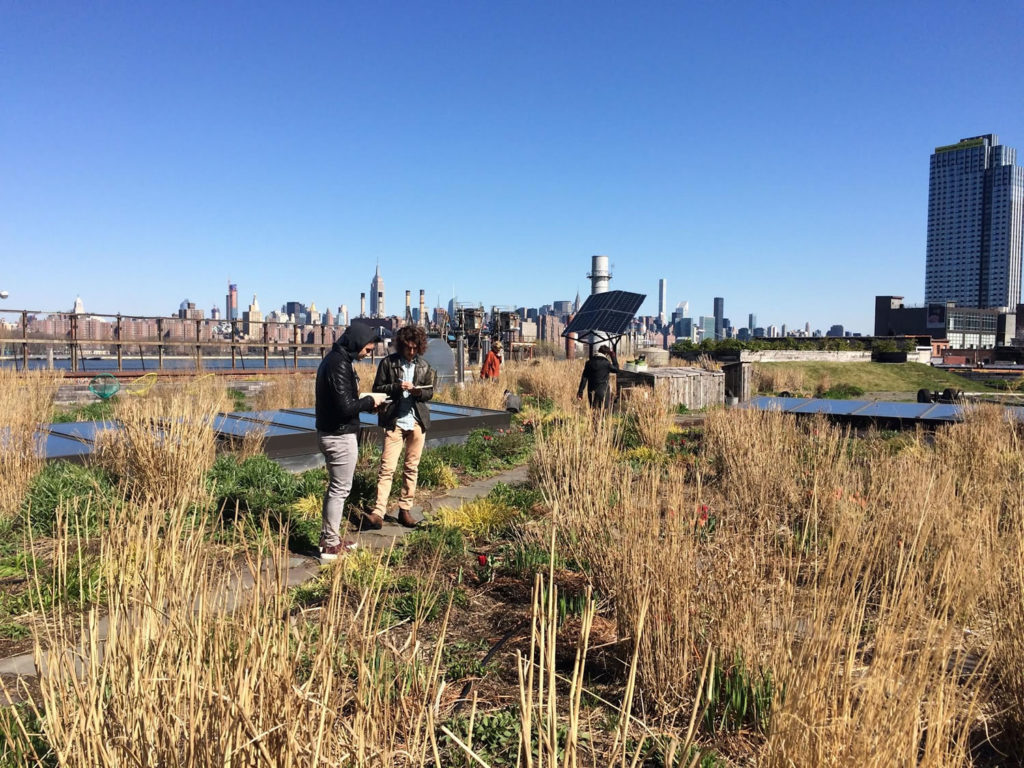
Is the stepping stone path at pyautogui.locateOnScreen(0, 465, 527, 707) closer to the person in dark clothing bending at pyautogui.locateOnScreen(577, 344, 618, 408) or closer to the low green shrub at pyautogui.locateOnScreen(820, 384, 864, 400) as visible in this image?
the person in dark clothing bending at pyautogui.locateOnScreen(577, 344, 618, 408)

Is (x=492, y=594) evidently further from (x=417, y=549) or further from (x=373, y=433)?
(x=373, y=433)

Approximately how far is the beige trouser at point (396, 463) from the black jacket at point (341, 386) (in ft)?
2.66

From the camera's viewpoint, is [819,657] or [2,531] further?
[2,531]

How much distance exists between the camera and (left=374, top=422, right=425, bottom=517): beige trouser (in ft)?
17.9

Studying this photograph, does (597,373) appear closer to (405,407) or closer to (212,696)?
(405,407)

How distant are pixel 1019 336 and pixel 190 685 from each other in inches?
4454

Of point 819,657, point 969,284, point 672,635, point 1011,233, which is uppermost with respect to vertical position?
point 1011,233

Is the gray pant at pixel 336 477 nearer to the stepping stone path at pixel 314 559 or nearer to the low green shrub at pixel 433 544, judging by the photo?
the stepping stone path at pixel 314 559

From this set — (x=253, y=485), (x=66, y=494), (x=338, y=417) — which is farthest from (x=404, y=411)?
(x=66, y=494)

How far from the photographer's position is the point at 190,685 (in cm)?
154

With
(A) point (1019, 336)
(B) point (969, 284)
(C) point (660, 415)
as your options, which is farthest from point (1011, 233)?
(C) point (660, 415)

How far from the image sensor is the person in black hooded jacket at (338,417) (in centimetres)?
460

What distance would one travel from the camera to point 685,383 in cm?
1470

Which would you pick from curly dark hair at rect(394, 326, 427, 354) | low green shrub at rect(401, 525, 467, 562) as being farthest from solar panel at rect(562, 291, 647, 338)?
low green shrub at rect(401, 525, 467, 562)
